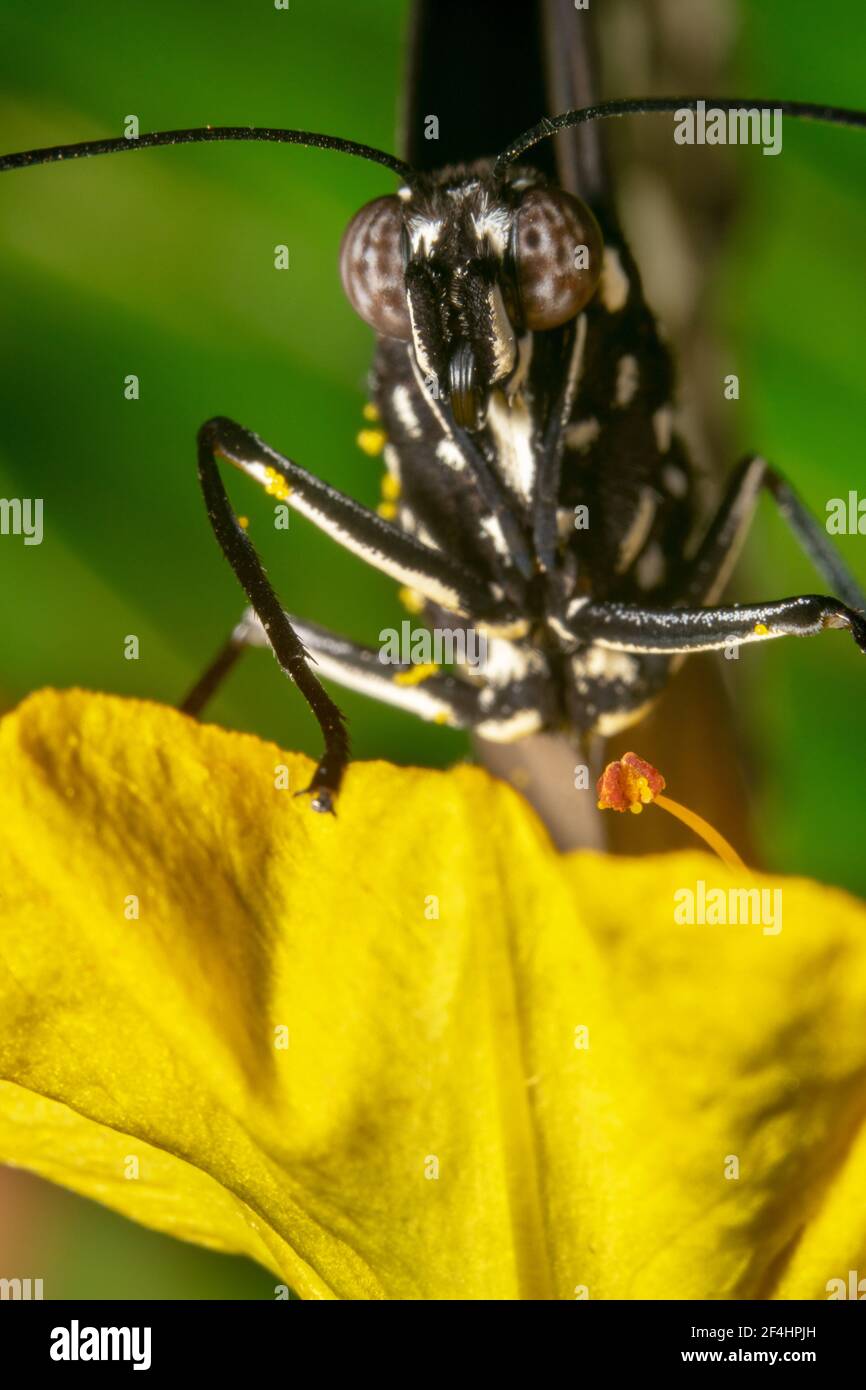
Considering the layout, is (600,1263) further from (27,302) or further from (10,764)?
(27,302)

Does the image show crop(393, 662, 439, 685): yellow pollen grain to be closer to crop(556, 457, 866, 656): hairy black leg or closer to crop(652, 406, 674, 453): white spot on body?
crop(556, 457, 866, 656): hairy black leg

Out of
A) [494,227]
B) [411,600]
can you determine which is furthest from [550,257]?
[411,600]

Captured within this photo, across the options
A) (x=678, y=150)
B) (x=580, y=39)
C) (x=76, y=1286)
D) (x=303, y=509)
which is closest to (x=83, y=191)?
(x=303, y=509)
